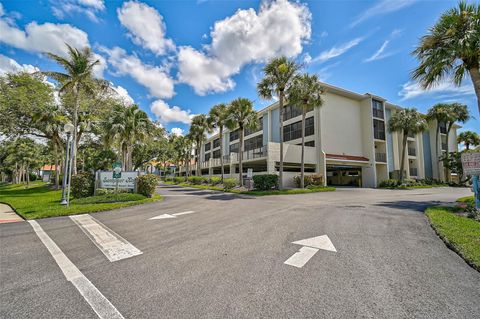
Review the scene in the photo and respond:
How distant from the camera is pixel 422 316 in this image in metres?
2.34

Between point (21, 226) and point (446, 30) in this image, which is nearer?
point (21, 226)

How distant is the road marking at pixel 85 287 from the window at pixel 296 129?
27.2 meters

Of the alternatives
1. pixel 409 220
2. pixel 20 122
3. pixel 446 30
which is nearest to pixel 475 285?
pixel 409 220

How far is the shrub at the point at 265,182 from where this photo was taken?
1968 centimetres

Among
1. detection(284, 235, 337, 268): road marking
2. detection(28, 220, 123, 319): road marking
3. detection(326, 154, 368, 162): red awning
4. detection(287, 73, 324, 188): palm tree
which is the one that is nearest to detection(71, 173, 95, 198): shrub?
detection(28, 220, 123, 319): road marking

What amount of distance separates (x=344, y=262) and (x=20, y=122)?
1147 inches

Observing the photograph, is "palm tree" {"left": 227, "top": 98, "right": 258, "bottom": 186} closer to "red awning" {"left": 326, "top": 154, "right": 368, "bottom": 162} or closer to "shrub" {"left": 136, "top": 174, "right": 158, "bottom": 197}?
"shrub" {"left": 136, "top": 174, "right": 158, "bottom": 197}

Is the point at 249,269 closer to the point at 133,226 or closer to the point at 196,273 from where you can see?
the point at 196,273

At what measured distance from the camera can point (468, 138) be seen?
40156 millimetres

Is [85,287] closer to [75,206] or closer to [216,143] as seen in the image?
[75,206]

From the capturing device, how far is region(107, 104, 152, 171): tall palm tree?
21856mm

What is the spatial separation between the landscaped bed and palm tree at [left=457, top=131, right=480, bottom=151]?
49.6 meters

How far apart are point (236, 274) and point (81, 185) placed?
575 inches

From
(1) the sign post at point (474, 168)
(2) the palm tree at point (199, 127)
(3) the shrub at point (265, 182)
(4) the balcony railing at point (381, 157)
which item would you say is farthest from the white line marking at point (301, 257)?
(4) the balcony railing at point (381, 157)
